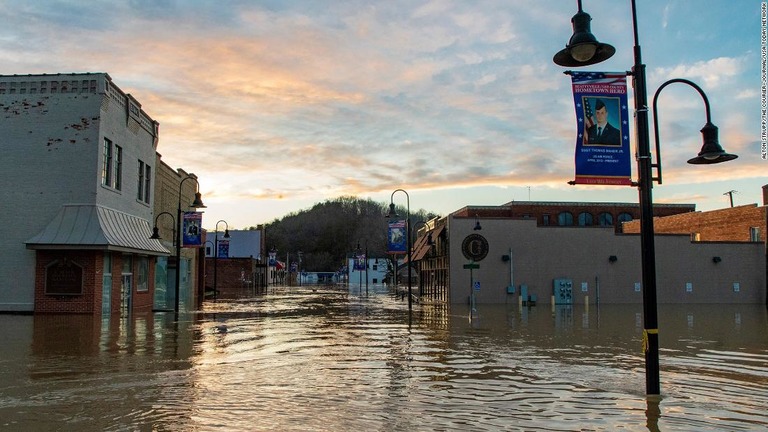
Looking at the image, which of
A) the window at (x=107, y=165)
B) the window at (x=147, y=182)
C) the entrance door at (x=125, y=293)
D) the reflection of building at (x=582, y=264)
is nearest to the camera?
the window at (x=107, y=165)

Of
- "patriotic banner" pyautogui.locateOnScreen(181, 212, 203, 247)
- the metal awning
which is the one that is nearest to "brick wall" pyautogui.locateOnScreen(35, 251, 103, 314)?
the metal awning

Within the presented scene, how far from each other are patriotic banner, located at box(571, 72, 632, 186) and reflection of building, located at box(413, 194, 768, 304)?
104 feet

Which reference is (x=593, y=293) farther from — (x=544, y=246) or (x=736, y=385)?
(x=736, y=385)

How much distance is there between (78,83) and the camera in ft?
92.6

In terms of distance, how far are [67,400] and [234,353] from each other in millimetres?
5831

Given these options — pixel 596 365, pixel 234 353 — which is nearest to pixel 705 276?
pixel 596 365

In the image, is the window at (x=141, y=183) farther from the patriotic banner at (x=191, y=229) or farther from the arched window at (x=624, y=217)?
the arched window at (x=624, y=217)

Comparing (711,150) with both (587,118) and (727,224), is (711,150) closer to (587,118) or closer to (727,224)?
(587,118)

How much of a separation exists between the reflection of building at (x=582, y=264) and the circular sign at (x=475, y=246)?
67mm

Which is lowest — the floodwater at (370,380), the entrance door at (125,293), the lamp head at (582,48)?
the floodwater at (370,380)

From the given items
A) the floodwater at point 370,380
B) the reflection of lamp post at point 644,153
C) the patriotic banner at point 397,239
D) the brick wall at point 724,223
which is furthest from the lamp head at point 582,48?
the brick wall at point 724,223

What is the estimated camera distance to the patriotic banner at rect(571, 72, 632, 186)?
9.66 m

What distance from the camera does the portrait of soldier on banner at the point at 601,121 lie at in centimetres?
971

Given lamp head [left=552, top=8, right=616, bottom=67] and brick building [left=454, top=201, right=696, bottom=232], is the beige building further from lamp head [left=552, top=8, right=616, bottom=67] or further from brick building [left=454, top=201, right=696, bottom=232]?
lamp head [left=552, top=8, right=616, bottom=67]
